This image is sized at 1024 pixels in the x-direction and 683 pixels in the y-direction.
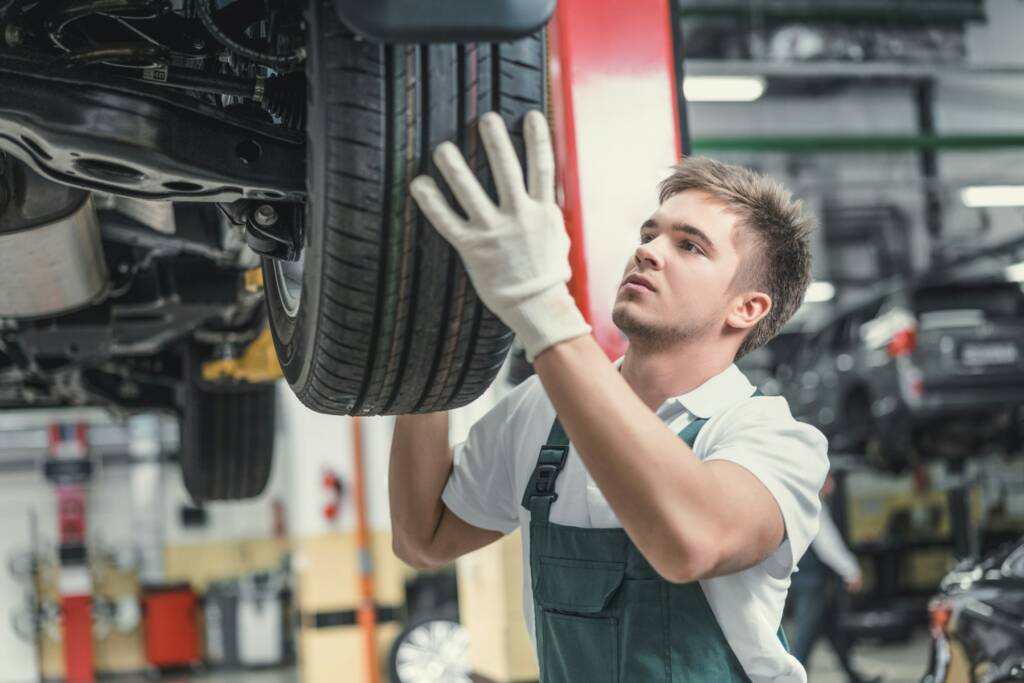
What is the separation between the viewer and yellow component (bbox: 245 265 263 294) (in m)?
2.55

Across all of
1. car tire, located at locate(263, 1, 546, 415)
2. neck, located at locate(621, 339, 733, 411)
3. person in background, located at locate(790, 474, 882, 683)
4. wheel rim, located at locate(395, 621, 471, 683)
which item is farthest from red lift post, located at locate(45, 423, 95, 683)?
car tire, located at locate(263, 1, 546, 415)

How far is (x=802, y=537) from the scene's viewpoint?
5.07 feet

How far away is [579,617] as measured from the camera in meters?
1.65

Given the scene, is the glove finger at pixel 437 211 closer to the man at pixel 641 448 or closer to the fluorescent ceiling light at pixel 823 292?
the man at pixel 641 448

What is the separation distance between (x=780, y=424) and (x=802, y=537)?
15 cm

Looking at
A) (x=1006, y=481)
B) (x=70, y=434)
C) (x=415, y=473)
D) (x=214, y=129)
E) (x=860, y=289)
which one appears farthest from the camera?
(x=860, y=289)

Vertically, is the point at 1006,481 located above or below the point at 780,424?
below

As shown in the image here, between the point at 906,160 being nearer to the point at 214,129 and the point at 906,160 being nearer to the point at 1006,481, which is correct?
the point at 1006,481

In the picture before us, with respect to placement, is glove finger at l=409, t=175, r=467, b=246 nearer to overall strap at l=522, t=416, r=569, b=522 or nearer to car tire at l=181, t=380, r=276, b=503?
overall strap at l=522, t=416, r=569, b=522

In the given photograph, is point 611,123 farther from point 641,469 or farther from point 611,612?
point 641,469

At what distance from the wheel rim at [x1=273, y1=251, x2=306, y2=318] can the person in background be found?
5.36 meters

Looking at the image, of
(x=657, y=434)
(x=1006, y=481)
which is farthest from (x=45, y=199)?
(x=1006, y=481)

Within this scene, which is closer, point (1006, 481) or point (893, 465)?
point (893, 465)

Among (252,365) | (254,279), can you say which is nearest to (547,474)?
(254,279)
